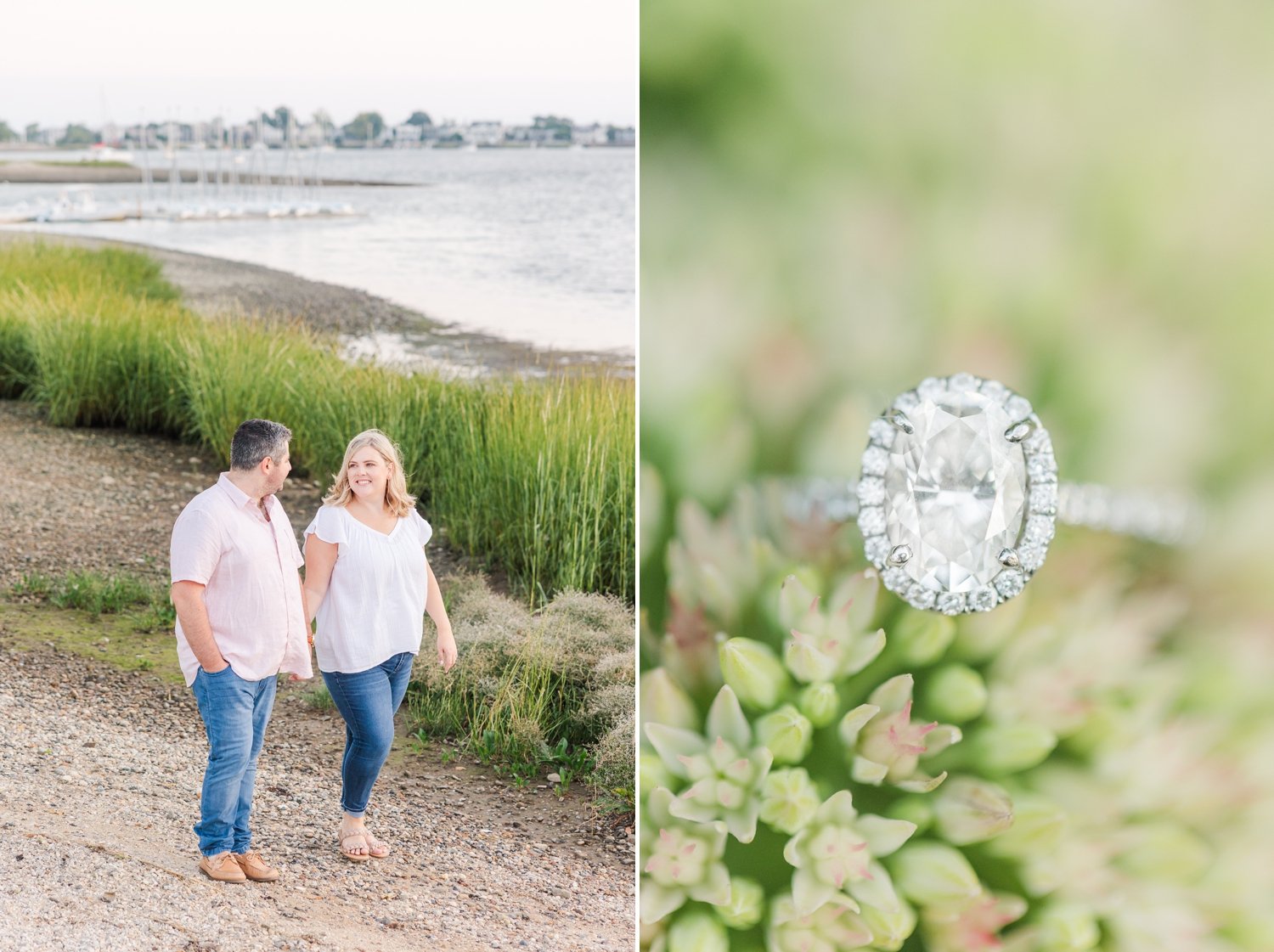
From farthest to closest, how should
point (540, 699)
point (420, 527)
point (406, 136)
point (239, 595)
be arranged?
point (406, 136)
point (540, 699)
point (420, 527)
point (239, 595)

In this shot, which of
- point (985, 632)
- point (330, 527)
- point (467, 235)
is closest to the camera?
point (985, 632)

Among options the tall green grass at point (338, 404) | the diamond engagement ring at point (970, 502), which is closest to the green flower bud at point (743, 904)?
the diamond engagement ring at point (970, 502)

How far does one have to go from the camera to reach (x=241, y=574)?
6.11 feet

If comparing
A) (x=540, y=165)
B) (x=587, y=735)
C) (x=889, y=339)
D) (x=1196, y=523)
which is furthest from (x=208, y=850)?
(x=540, y=165)

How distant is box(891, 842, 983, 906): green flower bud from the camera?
4.72 feet

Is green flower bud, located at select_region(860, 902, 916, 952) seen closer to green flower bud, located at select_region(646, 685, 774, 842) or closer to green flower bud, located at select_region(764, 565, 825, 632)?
green flower bud, located at select_region(646, 685, 774, 842)

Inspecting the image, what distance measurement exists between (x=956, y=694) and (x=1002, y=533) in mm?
234

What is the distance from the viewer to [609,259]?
3945 millimetres

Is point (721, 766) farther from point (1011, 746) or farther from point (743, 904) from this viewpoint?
point (1011, 746)

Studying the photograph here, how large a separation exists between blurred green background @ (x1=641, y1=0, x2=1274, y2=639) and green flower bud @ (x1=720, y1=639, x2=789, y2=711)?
0.77ft

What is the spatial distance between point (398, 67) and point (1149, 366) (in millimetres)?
2534

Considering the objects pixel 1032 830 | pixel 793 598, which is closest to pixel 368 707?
pixel 793 598

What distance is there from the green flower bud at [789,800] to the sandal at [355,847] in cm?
116

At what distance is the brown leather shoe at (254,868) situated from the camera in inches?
83.7
